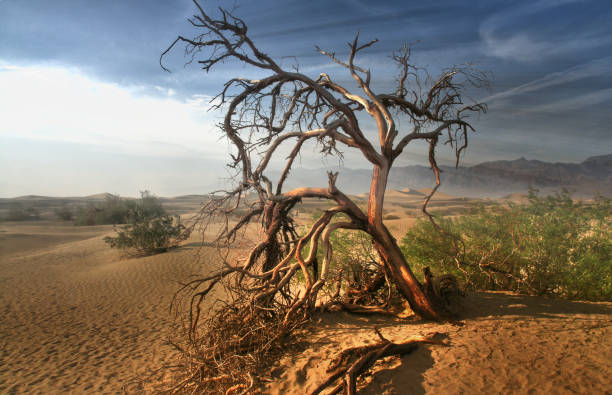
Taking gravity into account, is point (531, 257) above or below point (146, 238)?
above

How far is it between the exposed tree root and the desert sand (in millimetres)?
129

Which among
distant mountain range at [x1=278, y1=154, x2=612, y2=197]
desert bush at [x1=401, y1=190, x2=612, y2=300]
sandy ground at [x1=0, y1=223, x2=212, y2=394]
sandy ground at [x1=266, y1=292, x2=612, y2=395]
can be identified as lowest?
sandy ground at [x1=0, y1=223, x2=212, y2=394]

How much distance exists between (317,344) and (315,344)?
0.03m

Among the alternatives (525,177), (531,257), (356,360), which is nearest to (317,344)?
(356,360)

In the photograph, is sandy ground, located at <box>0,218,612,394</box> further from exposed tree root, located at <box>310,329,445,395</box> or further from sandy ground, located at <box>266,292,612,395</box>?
exposed tree root, located at <box>310,329,445,395</box>

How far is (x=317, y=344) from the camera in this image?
4379 mm

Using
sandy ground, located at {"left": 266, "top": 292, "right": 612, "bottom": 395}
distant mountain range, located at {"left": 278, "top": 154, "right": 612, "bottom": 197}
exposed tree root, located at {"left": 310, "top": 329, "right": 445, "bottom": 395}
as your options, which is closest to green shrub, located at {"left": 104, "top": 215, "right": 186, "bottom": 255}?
sandy ground, located at {"left": 266, "top": 292, "right": 612, "bottom": 395}

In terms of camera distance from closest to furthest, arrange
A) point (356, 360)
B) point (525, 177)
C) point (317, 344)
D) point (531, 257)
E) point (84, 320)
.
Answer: point (356, 360) → point (317, 344) → point (531, 257) → point (84, 320) → point (525, 177)

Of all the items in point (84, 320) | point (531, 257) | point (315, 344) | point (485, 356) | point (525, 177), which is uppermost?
point (525, 177)

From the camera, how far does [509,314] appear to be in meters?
4.80

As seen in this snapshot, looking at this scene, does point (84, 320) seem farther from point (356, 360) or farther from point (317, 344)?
point (356, 360)

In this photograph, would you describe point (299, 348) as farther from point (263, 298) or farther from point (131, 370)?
point (131, 370)

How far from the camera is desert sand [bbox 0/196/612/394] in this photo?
3.22 m

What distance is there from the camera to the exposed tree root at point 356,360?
311 cm
